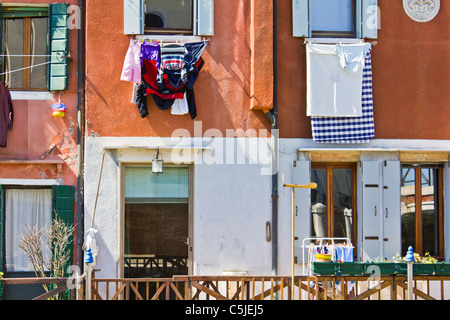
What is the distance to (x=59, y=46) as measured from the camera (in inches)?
408

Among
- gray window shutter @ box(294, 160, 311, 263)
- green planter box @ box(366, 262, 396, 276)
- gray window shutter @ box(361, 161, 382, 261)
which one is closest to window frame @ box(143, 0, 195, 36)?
gray window shutter @ box(294, 160, 311, 263)

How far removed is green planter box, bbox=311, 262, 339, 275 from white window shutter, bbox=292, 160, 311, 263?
4.92 feet

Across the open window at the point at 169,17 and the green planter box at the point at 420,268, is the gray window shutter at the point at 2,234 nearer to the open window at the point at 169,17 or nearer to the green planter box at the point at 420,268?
the open window at the point at 169,17

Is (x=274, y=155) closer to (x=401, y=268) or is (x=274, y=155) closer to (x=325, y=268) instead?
(x=325, y=268)

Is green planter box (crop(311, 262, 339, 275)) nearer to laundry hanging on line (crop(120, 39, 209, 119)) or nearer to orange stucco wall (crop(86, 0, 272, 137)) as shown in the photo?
orange stucco wall (crop(86, 0, 272, 137))

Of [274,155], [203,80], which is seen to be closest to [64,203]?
[203,80]

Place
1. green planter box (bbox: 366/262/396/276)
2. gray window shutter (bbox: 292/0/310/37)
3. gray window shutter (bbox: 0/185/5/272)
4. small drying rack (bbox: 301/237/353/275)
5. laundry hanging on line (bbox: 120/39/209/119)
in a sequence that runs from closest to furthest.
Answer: green planter box (bbox: 366/262/396/276), small drying rack (bbox: 301/237/353/275), laundry hanging on line (bbox: 120/39/209/119), gray window shutter (bbox: 0/185/5/272), gray window shutter (bbox: 292/0/310/37)

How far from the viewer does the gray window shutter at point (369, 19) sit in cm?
1064

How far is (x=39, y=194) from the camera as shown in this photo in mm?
10453

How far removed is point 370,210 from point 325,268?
2.05m

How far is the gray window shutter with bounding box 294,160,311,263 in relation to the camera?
10.4 m
